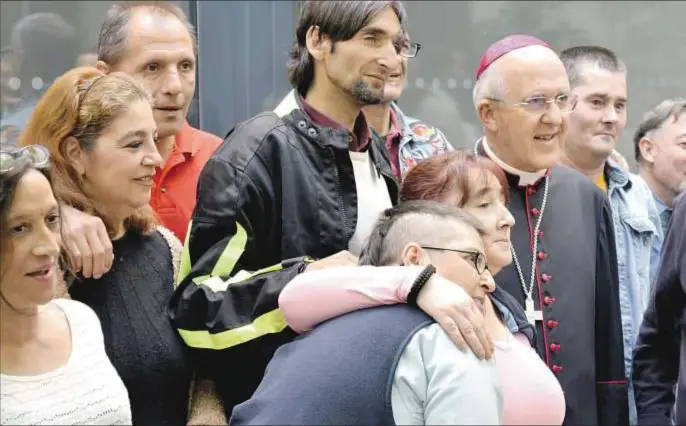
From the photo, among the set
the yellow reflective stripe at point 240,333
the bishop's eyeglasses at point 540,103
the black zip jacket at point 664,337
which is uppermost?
the bishop's eyeglasses at point 540,103

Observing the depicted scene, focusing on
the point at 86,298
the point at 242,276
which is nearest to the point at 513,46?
the point at 242,276

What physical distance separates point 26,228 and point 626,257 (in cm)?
180

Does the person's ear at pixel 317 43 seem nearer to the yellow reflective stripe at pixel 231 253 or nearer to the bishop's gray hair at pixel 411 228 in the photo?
the yellow reflective stripe at pixel 231 253

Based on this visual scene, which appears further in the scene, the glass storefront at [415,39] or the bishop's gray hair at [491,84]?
the glass storefront at [415,39]

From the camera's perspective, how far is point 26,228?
2.07 metres

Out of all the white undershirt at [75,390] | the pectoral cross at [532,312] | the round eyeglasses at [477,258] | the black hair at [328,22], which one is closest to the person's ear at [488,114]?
the black hair at [328,22]

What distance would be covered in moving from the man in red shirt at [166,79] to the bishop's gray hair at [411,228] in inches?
33.8

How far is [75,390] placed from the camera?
6.90ft

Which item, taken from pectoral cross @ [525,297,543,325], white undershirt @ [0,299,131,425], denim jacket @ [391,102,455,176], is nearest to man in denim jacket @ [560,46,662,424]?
denim jacket @ [391,102,455,176]

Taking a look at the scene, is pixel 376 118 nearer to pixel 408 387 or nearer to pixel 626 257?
pixel 626 257

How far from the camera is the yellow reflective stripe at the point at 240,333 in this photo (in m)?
2.39

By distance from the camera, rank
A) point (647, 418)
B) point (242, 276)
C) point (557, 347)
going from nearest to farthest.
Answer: point (242, 276)
point (557, 347)
point (647, 418)

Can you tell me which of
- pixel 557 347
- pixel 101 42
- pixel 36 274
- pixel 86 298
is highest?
pixel 101 42

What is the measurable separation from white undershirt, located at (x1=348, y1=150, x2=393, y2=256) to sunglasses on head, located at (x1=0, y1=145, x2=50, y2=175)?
0.71 meters
